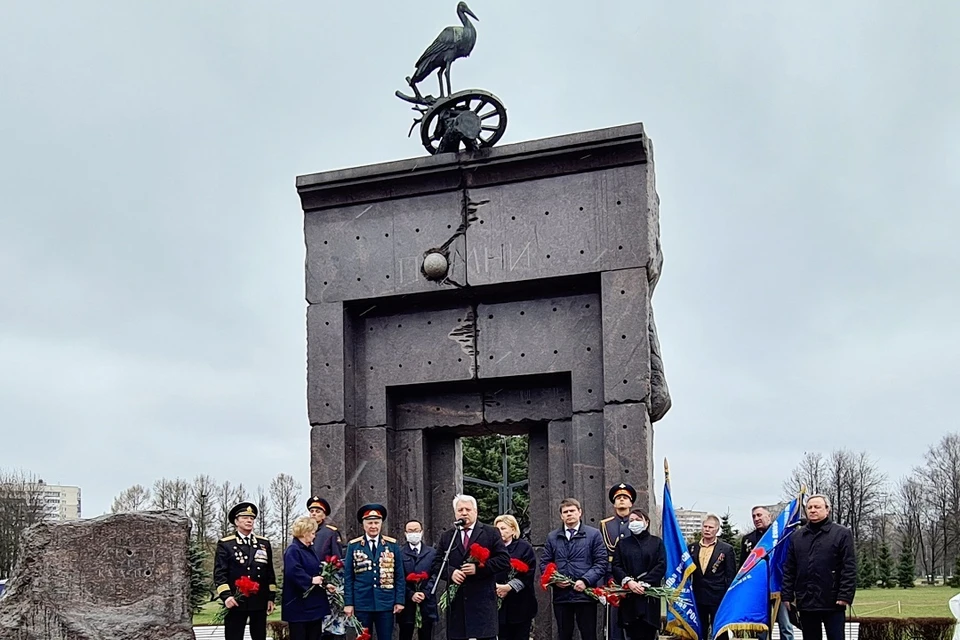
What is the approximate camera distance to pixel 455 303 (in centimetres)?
1078

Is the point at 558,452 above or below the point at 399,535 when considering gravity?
above

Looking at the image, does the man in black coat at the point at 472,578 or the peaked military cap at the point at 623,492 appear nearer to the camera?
the man in black coat at the point at 472,578

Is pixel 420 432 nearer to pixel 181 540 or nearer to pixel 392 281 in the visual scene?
pixel 392 281

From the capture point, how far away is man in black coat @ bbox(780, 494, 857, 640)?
7.49 meters

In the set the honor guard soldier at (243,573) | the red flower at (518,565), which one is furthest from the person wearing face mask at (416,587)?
the honor guard soldier at (243,573)

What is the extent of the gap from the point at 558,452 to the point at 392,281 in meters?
2.44

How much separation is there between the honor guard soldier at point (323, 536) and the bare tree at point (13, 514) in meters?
26.6

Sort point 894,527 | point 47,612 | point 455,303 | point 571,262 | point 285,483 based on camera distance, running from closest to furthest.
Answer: point 47,612 < point 571,262 < point 455,303 < point 285,483 < point 894,527

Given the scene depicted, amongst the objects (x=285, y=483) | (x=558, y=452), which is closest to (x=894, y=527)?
(x=285, y=483)

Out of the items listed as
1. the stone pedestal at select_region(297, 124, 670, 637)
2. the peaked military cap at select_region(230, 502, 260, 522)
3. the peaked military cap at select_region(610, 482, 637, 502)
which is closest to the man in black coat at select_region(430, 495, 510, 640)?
the peaked military cap at select_region(610, 482, 637, 502)

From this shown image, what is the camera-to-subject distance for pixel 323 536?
923cm

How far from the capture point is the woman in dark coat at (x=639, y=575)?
27.1ft

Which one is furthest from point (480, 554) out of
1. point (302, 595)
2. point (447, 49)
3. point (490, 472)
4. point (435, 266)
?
point (490, 472)

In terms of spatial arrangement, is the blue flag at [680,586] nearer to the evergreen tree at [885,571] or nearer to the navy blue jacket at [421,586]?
Answer: the navy blue jacket at [421,586]
